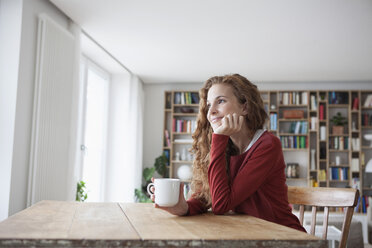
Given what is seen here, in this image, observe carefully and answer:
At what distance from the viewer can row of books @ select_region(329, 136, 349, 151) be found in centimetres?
655

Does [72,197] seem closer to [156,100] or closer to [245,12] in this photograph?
[245,12]

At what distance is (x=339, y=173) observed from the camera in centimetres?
652

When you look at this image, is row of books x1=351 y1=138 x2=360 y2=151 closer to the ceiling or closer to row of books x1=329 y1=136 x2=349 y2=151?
row of books x1=329 y1=136 x2=349 y2=151

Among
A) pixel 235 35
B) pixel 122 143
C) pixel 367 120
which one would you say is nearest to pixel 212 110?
pixel 235 35

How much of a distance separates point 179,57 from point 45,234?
476 centimetres

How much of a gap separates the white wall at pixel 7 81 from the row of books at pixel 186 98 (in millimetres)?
4311

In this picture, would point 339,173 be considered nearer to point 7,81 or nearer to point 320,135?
point 320,135

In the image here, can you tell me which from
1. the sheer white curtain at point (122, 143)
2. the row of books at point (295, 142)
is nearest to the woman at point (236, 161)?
the sheer white curtain at point (122, 143)

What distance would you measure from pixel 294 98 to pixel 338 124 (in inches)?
37.4

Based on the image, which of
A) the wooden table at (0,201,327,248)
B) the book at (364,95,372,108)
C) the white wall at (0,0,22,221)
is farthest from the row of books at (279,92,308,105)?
the wooden table at (0,201,327,248)

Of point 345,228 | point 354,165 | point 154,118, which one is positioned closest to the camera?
point 345,228

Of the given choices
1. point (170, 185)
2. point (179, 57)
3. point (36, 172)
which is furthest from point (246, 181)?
point (179, 57)

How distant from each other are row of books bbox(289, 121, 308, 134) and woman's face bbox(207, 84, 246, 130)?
5.51 m

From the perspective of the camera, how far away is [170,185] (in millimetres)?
1022
